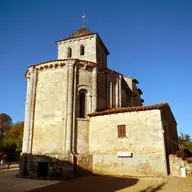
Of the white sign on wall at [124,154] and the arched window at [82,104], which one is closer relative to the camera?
the white sign on wall at [124,154]

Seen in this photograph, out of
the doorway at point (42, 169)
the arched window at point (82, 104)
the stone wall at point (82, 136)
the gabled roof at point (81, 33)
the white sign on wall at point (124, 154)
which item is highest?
the gabled roof at point (81, 33)

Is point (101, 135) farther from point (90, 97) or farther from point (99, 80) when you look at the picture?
point (99, 80)

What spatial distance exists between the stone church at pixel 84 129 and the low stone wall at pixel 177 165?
15.2 inches

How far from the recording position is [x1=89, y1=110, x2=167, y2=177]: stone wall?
1488 centimetres

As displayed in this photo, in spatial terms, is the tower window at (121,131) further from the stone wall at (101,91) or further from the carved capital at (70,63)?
the carved capital at (70,63)

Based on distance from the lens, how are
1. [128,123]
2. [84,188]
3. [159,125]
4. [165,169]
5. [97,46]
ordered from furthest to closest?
[97,46], [128,123], [159,125], [165,169], [84,188]

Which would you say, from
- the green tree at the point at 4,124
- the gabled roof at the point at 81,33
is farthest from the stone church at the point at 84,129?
the green tree at the point at 4,124

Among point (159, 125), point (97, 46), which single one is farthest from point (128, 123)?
point (97, 46)

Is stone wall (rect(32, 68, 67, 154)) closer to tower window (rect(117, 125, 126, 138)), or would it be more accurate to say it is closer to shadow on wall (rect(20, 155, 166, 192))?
shadow on wall (rect(20, 155, 166, 192))

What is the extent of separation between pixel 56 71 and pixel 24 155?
804cm

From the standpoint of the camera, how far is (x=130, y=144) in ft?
52.4

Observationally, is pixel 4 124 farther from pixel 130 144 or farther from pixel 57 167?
pixel 130 144

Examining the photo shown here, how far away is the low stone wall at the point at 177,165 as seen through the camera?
14477 mm

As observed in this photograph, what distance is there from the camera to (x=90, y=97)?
18.9 metres
